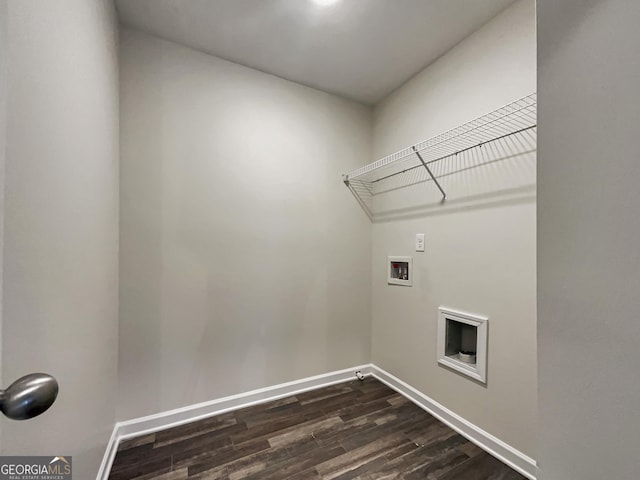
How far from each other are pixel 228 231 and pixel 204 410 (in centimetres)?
123

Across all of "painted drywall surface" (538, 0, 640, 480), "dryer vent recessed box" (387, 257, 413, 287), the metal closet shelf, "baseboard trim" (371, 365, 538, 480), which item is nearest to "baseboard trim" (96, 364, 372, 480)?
"baseboard trim" (371, 365, 538, 480)

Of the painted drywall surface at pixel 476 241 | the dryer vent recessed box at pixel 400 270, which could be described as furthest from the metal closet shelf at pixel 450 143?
the dryer vent recessed box at pixel 400 270

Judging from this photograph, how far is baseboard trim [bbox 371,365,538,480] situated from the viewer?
131 cm

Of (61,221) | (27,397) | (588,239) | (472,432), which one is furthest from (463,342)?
(61,221)

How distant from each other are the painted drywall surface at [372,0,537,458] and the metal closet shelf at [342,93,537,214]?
79mm

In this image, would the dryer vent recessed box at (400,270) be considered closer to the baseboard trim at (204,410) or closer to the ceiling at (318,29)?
the baseboard trim at (204,410)

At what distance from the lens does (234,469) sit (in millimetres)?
1319

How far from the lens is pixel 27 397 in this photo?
37 cm

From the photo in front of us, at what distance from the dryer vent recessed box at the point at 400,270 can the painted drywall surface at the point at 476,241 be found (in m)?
0.05

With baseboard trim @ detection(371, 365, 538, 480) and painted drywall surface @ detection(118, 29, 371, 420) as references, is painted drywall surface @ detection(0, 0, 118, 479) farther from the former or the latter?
baseboard trim @ detection(371, 365, 538, 480)

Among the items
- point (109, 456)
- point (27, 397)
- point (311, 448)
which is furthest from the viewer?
point (311, 448)

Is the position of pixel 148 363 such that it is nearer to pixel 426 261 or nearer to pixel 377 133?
pixel 426 261

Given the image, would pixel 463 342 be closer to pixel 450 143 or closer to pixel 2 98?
pixel 450 143

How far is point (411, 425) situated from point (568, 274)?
158 cm
